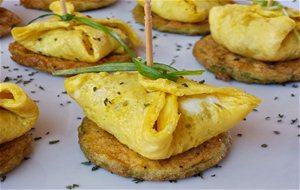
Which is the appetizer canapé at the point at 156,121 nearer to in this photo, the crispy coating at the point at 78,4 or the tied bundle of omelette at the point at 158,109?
the tied bundle of omelette at the point at 158,109

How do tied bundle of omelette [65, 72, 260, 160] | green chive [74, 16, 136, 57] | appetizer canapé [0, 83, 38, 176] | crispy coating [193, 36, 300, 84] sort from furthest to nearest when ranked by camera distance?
1. green chive [74, 16, 136, 57]
2. crispy coating [193, 36, 300, 84]
3. appetizer canapé [0, 83, 38, 176]
4. tied bundle of omelette [65, 72, 260, 160]

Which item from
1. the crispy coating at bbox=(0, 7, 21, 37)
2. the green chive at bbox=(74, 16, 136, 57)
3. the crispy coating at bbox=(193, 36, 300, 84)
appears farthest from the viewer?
the crispy coating at bbox=(0, 7, 21, 37)

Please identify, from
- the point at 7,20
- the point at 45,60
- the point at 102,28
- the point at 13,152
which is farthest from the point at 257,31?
the point at 7,20

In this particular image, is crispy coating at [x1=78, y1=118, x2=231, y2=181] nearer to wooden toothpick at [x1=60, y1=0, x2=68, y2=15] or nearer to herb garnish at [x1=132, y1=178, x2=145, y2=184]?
herb garnish at [x1=132, y1=178, x2=145, y2=184]

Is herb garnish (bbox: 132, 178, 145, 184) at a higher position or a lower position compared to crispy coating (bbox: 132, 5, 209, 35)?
lower

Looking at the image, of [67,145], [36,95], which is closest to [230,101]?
[67,145]

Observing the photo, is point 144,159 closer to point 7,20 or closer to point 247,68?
point 247,68

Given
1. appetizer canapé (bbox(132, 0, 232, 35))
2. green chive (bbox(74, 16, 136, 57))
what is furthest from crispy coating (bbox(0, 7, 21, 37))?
appetizer canapé (bbox(132, 0, 232, 35))
